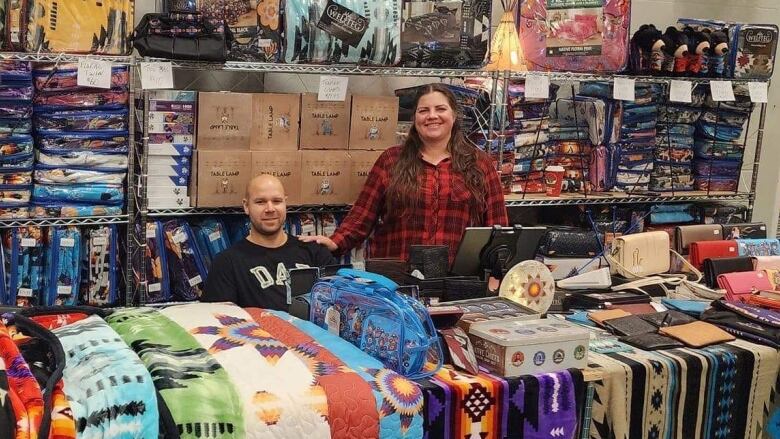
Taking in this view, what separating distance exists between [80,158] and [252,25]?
95 centimetres

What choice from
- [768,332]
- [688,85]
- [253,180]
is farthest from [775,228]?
[253,180]

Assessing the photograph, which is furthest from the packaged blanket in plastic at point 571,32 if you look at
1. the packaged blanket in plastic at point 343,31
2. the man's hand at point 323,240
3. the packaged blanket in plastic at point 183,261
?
the packaged blanket in plastic at point 183,261

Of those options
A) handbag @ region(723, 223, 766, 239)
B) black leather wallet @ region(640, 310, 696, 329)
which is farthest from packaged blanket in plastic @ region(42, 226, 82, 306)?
handbag @ region(723, 223, 766, 239)

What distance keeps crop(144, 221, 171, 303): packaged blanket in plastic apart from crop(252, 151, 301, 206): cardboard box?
0.50m

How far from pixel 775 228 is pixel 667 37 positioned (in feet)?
7.19

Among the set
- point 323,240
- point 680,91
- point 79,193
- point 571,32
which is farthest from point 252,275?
point 680,91

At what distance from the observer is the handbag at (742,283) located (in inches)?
130

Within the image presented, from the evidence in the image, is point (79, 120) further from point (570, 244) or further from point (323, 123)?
point (570, 244)

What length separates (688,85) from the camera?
488cm

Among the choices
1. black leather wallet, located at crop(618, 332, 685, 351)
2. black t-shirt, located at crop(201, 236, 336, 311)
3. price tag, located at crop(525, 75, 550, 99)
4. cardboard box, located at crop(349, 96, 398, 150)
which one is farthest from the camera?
price tag, located at crop(525, 75, 550, 99)

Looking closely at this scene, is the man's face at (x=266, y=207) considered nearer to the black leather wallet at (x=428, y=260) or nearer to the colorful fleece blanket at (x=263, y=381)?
the black leather wallet at (x=428, y=260)

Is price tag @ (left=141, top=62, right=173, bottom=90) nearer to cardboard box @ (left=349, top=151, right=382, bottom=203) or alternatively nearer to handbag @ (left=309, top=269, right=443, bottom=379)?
cardboard box @ (left=349, top=151, right=382, bottom=203)

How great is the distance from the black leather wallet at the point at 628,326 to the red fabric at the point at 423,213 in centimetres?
108

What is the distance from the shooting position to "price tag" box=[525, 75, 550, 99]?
4.43 m
